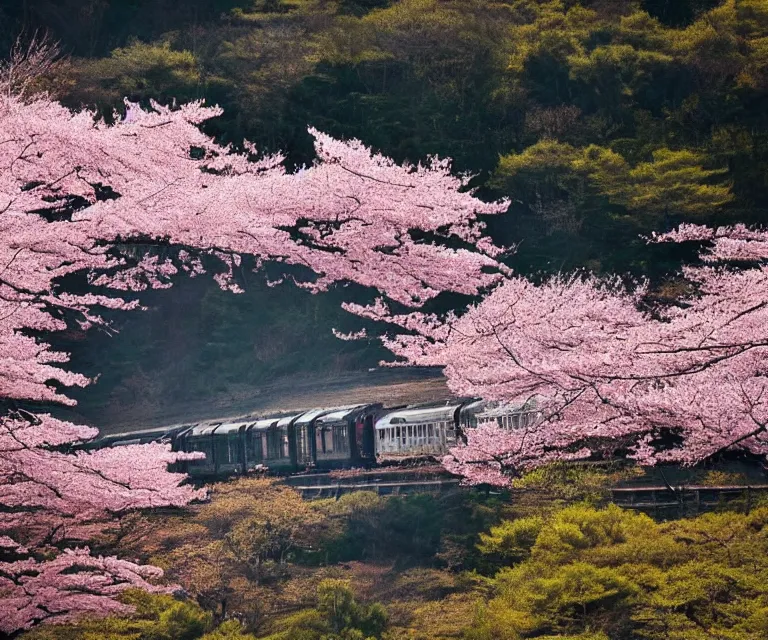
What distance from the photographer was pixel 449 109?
29594mm

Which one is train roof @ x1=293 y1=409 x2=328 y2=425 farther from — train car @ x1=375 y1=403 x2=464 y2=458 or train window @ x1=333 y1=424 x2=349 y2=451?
train car @ x1=375 y1=403 x2=464 y2=458

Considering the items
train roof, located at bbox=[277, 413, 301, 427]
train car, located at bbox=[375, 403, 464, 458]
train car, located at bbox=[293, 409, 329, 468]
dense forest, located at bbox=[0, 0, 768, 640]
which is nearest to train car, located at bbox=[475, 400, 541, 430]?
train car, located at bbox=[375, 403, 464, 458]

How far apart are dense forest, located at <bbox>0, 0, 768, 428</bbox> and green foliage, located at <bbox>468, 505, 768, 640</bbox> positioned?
12306mm

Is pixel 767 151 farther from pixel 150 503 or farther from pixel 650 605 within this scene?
pixel 150 503

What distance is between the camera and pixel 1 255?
5.65 meters

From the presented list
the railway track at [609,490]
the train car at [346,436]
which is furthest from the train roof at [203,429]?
the train car at [346,436]

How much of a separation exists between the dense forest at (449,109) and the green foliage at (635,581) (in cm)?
1231

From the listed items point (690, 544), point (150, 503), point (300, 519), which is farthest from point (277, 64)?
point (150, 503)

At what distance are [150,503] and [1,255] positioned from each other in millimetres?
2538

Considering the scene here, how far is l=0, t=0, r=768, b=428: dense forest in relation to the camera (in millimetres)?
26500

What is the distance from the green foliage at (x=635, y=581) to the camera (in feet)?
36.3


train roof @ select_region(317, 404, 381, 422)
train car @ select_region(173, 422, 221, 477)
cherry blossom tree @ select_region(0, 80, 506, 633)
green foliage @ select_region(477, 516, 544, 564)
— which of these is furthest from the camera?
train car @ select_region(173, 422, 221, 477)

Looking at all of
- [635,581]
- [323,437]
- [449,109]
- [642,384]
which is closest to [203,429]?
[323,437]

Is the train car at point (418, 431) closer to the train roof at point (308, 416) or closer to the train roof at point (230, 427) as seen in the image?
the train roof at point (308, 416)
